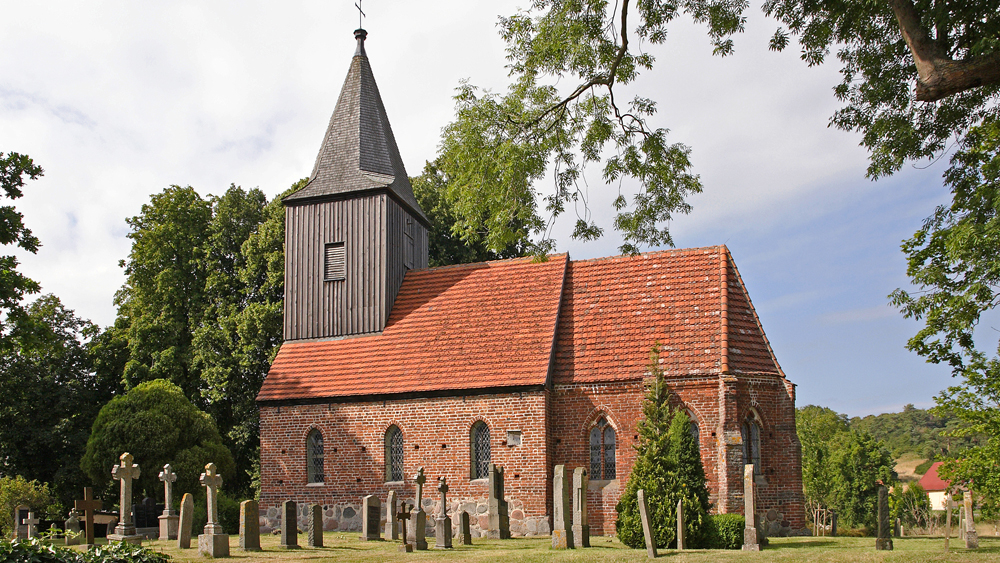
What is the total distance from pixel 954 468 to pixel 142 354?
85.0 ft

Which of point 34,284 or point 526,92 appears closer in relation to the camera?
point 526,92

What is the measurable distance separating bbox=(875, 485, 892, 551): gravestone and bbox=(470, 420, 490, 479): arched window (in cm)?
914

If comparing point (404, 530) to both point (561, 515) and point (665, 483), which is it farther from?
point (665, 483)

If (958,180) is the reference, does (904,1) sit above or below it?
above

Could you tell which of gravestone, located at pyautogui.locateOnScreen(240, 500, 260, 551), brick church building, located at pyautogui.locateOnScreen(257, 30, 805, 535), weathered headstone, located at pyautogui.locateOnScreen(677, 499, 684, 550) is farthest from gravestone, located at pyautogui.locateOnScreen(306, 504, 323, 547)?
weathered headstone, located at pyautogui.locateOnScreen(677, 499, 684, 550)

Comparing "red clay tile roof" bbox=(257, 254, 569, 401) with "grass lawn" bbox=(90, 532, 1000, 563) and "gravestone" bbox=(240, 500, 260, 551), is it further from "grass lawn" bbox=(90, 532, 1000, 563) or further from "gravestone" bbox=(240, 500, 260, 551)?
"gravestone" bbox=(240, 500, 260, 551)

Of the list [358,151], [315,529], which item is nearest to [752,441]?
[315,529]

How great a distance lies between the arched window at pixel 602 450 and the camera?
20156 millimetres

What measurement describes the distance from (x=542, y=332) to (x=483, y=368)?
6.04 feet

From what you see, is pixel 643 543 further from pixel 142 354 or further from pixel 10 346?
pixel 142 354

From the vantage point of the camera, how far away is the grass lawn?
13.2 metres

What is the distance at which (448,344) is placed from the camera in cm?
2231

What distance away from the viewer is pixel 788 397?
19.5 meters

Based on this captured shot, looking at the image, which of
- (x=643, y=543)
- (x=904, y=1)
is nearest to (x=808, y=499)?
(x=643, y=543)
